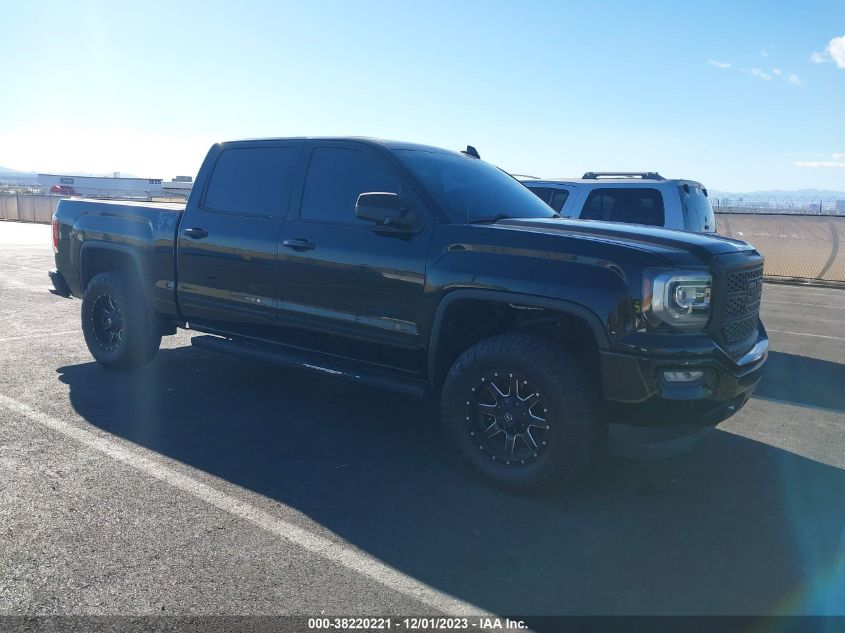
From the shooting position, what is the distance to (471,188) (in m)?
5.06

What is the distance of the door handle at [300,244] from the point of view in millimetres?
5005

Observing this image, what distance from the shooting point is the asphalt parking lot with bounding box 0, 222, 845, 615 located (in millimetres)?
3064

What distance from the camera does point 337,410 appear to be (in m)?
5.60

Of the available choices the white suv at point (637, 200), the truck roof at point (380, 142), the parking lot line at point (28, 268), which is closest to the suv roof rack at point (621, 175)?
the white suv at point (637, 200)

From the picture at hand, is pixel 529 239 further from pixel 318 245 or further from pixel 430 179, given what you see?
pixel 318 245

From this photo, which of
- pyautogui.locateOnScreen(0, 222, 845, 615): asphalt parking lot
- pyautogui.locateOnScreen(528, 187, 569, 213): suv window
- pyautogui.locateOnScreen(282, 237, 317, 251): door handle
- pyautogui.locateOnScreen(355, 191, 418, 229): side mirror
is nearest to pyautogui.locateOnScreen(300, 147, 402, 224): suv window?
pyautogui.locateOnScreen(282, 237, 317, 251): door handle

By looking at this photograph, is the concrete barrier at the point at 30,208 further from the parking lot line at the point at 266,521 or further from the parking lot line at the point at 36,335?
the parking lot line at the point at 266,521

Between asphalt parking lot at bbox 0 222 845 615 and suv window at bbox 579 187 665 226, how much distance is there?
3.15m

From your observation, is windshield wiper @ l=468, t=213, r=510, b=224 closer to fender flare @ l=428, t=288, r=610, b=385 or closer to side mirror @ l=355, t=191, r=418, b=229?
side mirror @ l=355, t=191, r=418, b=229

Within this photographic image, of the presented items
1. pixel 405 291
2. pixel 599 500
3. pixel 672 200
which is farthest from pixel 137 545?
pixel 672 200

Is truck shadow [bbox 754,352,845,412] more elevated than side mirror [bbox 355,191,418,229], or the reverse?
side mirror [bbox 355,191,418,229]

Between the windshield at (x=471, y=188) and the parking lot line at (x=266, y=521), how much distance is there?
6.82 feet

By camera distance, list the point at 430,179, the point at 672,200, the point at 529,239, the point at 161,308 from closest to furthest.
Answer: the point at 529,239
the point at 430,179
the point at 161,308
the point at 672,200

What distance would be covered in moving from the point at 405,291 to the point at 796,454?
2794mm
